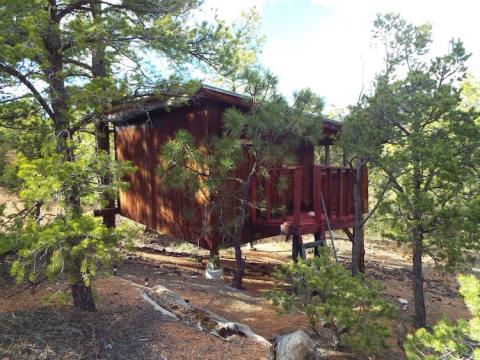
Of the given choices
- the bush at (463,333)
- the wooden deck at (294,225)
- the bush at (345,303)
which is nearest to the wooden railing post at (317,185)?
the wooden deck at (294,225)

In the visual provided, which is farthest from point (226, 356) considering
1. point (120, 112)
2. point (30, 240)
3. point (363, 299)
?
point (120, 112)

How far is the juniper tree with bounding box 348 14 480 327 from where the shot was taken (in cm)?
658

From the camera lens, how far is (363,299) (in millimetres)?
4582

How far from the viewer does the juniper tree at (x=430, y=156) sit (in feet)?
21.6

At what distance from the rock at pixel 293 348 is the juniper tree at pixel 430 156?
142 inches

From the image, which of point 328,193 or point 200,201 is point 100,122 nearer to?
point 200,201

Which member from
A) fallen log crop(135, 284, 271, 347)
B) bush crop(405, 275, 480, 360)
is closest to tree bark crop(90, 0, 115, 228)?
fallen log crop(135, 284, 271, 347)

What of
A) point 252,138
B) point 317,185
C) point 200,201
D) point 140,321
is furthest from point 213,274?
point 140,321

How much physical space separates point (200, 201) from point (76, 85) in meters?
3.81

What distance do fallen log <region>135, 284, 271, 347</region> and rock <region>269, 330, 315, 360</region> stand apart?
1.15 feet

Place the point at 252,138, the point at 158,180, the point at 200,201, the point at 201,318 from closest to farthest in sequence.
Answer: the point at 201,318
the point at 252,138
the point at 200,201
the point at 158,180

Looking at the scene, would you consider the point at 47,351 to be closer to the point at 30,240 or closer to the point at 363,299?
the point at 30,240

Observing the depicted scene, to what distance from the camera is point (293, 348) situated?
4188mm

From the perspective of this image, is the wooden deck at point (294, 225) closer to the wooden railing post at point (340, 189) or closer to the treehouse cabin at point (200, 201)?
the treehouse cabin at point (200, 201)
